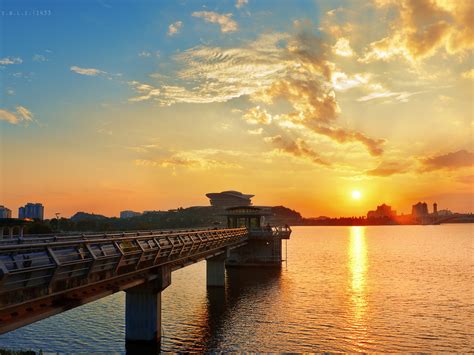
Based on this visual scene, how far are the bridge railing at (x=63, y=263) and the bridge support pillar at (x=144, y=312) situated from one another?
133 inches

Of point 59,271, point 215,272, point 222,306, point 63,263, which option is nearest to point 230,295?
point 215,272

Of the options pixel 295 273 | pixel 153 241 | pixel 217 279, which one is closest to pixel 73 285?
pixel 153 241

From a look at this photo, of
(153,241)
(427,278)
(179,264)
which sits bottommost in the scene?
(427,278)

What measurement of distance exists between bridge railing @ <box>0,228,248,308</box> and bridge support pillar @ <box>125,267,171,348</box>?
338 centimetres

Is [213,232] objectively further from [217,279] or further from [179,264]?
[217,279]

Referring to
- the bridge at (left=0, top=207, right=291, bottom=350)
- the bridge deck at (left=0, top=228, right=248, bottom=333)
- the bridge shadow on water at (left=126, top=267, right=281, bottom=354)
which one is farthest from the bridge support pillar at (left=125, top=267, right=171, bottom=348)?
the bridge deck at (left=0, top=228, right=248, bottom=333)

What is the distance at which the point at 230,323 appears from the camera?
3866 cm

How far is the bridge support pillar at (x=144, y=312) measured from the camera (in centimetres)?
3053

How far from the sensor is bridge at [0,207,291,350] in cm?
1463

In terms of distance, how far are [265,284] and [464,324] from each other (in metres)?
30.3

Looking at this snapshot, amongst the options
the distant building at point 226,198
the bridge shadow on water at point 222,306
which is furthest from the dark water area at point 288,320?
the distant building at point 226,198

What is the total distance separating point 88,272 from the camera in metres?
18.3

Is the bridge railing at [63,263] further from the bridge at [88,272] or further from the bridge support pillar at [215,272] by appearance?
the bridge support pillar at [215,272]

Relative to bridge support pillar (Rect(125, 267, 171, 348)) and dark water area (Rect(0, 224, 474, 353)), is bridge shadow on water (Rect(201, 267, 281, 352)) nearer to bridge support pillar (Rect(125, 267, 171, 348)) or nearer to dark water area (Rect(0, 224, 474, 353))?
dark water area (Rect(0, 224, 474, 353))
